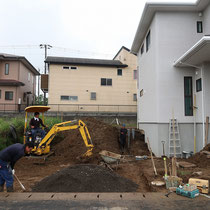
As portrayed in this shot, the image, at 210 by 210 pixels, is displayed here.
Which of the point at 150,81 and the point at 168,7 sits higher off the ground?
the point at 168,7

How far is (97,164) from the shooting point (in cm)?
951

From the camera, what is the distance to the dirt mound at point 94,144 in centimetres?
1076

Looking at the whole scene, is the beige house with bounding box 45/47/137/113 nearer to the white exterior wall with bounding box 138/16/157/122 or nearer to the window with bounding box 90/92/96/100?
the window with bounding box 90/92/96/100

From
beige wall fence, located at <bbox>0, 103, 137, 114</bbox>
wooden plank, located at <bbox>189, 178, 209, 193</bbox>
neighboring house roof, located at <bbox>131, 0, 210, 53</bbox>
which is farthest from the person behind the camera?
beige wall fence, located at <bbox>0, 103, 137, 114</bbox>

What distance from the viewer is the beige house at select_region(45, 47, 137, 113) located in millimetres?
22578

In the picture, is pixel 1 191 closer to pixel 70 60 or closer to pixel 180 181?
pixel 180 181

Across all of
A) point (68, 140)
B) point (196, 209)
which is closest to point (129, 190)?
point (196, 209)

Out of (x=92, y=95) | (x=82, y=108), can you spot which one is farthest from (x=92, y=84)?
(x=82, y=108)

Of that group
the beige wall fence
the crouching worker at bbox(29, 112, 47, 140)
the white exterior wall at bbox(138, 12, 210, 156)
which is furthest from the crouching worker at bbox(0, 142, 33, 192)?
the beige wall fence

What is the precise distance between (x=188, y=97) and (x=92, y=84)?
46.5ft

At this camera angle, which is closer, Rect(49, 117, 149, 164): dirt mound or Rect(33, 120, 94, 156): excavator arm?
Rect(33, 120, 94, 156): excavator arm

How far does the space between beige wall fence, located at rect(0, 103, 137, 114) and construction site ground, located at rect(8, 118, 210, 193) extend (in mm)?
7822

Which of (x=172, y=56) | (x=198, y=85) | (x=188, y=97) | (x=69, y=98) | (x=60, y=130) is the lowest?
(x=60, y=130)

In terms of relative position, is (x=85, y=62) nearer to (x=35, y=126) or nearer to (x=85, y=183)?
(x=35, y=126)
